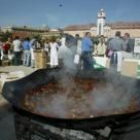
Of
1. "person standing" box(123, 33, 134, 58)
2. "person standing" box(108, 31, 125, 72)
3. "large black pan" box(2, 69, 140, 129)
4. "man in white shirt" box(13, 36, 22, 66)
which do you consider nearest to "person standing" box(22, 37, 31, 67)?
"man in white shirt" box(13, 36, 22, 66)

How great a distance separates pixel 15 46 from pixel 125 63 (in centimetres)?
498

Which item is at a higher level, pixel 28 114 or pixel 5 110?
pixel 28 114

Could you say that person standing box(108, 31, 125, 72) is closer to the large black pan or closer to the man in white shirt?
the man in white shirt

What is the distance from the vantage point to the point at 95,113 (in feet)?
9.11

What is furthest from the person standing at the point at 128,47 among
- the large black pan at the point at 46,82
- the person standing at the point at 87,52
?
the large black pan at the point at 46,82

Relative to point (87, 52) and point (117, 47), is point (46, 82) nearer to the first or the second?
point (87, 52)

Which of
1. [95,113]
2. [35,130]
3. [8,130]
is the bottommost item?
[8,130]

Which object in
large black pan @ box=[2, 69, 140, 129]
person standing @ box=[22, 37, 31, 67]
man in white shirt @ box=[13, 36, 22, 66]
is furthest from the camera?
person standing @ box=[22, 37, 31, 67]

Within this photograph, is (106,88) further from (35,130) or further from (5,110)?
(5,110)

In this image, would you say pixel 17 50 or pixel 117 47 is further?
pixel 17 50

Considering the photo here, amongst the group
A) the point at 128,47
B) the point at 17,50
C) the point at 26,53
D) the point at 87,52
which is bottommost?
the point at 26,53

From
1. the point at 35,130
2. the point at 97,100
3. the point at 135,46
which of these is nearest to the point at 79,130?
the point at 35,130

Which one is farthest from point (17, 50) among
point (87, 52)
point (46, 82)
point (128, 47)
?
point (46, 82)

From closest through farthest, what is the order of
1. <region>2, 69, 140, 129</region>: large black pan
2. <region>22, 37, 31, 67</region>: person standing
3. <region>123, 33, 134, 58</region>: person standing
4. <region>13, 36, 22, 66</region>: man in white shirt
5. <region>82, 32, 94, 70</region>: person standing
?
<region>2, 69, 140, 129</region>: large black pan
<region>82, 32, 94, 70</region>: person standing
<region>123, 33, 134, 58</region>: person standing
<region>13, 36, 22, 66</region>: man in white shirt
<region>22, 37, 31, 67</region>: person standing
